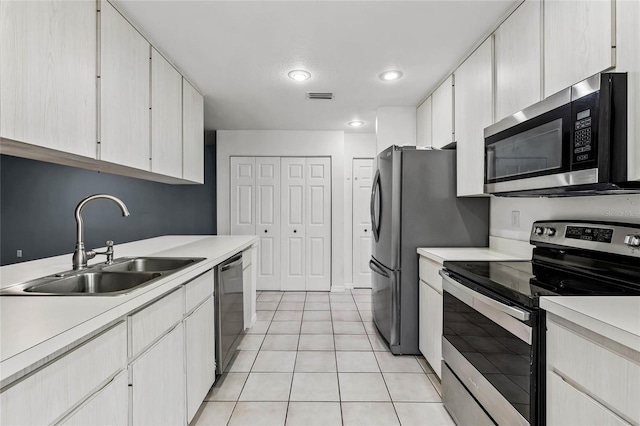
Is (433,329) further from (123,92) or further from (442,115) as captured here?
(123,92)

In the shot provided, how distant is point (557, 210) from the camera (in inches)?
77.2

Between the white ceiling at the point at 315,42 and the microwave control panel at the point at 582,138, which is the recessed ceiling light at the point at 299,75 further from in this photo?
the microwave control panel at the point at 582,138

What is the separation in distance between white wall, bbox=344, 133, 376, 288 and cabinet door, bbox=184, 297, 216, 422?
3.29m

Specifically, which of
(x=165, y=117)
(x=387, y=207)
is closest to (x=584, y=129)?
(x=387, y=207)

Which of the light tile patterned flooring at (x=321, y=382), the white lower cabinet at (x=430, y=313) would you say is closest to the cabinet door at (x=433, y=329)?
the white lower cabinet at (x=430, y=313)

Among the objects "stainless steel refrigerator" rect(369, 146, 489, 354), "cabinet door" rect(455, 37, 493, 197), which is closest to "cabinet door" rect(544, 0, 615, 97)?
"cabinet door" rect(455, 37, 493, 197)

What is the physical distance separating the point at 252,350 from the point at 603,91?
282 centimetres

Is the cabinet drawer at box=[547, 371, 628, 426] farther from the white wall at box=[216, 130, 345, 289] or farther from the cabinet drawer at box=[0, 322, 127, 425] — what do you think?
the white wall at box=[216, 130, 345, 289]

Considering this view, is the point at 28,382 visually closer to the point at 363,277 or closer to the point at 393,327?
the point at 393,327

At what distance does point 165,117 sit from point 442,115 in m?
2.33

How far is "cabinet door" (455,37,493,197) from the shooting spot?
2254 millimetres

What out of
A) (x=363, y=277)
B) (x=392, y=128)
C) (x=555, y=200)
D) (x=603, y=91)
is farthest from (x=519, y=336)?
(x=363, y=277)

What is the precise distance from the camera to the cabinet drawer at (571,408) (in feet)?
3.00

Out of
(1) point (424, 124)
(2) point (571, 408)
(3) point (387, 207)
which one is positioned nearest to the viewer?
(2) point (571, 408)
